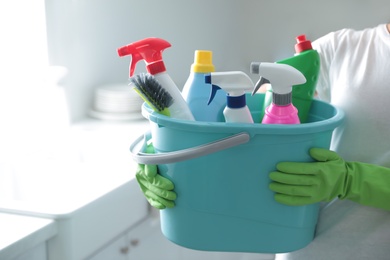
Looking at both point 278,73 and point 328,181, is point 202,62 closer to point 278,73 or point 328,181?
point 278,73

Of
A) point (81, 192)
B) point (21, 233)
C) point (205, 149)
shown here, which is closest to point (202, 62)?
point (205, 149)

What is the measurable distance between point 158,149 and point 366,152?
1.07 ft

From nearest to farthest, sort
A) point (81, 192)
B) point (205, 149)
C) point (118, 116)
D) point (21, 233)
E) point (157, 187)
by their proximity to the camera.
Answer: point (205, 149), point (157, 187), point (21, 233), point (81, 192), point (118, 116)

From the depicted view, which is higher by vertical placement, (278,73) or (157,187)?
(278,73)

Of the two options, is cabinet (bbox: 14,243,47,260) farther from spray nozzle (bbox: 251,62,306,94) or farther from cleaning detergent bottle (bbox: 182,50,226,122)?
spray nozzle (bbox: 251,62,306,94)

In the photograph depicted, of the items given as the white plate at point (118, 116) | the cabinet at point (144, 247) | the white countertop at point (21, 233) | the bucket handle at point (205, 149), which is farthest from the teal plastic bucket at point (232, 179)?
the white plate at point (118, 116)

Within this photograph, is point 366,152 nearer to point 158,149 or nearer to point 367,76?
point 367,76

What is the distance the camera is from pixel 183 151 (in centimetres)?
59

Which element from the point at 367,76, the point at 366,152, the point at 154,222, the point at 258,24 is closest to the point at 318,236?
the point at 366,152

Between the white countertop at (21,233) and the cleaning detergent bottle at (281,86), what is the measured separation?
0.44 meters

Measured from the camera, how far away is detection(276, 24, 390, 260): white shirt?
29.1 inches

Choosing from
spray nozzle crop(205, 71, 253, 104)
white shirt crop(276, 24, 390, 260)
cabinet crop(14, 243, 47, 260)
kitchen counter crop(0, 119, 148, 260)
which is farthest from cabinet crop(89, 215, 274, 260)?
spray nozzle crop(205, 71, 253, 104)

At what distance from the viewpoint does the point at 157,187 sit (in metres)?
0.69

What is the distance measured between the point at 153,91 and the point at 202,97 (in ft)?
0.31
